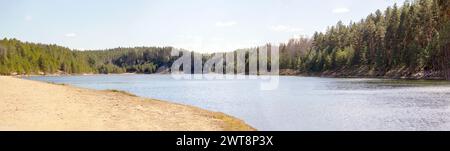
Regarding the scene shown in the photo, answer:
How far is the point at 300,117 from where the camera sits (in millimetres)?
37344

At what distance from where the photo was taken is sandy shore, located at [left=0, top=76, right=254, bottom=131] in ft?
80.7

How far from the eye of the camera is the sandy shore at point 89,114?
24.6m

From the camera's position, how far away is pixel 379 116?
37625mm

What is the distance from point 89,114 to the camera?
92.7 ft
